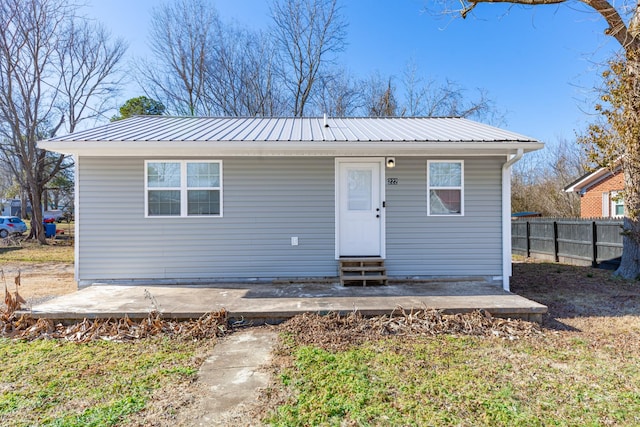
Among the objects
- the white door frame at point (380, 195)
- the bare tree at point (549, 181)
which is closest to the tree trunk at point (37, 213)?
the white door frame at point (380, 195)

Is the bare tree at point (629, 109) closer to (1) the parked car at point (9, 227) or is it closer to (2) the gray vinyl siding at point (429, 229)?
(2) the gray vinyl siding at point (429, 229)

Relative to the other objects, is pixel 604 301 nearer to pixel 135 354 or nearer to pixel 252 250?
pixel 252 250

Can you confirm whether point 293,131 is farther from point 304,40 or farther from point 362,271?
point 304,40

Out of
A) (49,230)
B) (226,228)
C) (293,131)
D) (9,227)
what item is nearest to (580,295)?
(293,131)

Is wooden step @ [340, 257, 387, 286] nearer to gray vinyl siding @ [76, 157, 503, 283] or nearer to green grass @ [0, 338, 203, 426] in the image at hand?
gray vinyl siding @ [76, 157, 503, 283]

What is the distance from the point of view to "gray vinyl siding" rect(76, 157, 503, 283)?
5.63 meters

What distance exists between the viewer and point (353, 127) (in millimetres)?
6855

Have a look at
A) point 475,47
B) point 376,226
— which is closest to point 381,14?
point 475,47

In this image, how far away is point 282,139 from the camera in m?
5.31

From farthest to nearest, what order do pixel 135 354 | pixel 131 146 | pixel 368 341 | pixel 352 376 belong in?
pixel 131 146 < pixel 368 341 < pixel 135 354 < pixel 352 376

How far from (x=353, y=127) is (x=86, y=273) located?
5.69 m

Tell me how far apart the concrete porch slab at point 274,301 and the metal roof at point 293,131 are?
2.39 m

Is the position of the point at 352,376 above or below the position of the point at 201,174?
below

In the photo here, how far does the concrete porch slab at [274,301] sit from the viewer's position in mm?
4074
